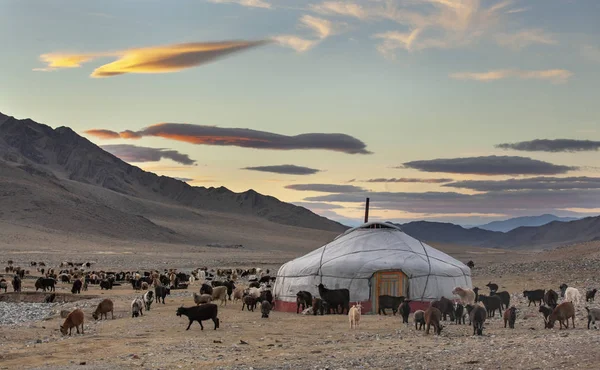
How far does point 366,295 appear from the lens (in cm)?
2689

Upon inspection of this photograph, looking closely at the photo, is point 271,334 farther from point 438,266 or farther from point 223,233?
point 223,233

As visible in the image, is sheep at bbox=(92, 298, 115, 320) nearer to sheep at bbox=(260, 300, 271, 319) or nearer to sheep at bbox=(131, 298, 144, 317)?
sheep at bbox=(131, 298, 144, 317)

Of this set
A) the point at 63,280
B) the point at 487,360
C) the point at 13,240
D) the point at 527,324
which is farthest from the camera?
the point at 13,240

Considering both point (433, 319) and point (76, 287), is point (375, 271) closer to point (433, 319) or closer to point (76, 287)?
point (433, 319)

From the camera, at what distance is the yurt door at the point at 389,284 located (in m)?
26.9

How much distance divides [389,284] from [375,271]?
2.37ft

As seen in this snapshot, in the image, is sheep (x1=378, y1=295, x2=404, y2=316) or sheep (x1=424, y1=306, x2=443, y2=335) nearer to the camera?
sheep (x1=424, y1=306, x2=443, y2=335)

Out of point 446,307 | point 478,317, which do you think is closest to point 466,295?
point 446,307

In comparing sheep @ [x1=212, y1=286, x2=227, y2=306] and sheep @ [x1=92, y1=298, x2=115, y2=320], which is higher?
sheep @ [x1=212, y1=286, x2=227, y2=306]

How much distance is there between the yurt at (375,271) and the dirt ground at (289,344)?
1800 millimetres

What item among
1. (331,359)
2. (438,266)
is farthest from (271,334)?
(438,266)

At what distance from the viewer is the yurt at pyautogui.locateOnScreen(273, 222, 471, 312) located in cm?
2702

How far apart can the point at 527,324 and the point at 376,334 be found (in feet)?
15.4

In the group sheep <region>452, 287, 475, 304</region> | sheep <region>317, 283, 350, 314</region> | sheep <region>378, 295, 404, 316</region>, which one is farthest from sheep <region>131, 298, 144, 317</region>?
sheep <region>452, 287, 475, 304</region>
